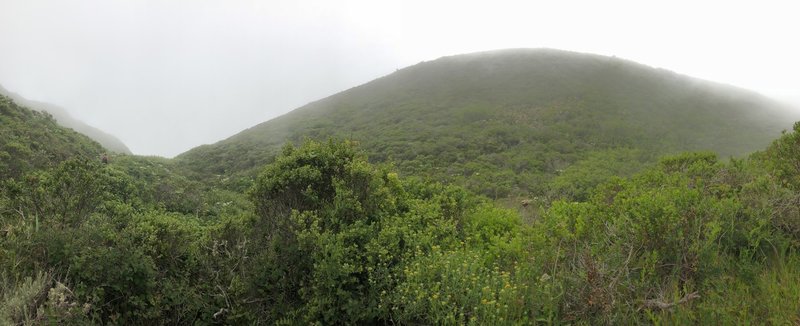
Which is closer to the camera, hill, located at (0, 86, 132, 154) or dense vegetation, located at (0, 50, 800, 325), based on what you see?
dense vegetation, located at (0, 50, 800, 325)

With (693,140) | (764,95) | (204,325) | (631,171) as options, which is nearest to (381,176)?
(204,325)

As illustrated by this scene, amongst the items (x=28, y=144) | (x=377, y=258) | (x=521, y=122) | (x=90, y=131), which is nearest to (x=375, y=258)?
(x=377, y=258)

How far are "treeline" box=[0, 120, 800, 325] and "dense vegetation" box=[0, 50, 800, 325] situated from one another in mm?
18

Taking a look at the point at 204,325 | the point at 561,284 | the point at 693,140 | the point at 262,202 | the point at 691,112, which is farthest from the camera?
the point at 691,112

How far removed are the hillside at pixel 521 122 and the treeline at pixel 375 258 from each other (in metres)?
15.1

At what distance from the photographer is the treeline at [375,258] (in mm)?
3479

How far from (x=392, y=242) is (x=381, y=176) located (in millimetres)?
1400

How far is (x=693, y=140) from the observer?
3262 cm

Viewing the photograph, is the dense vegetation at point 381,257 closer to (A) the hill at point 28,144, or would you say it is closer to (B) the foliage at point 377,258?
(B) the foliage at point 377,258

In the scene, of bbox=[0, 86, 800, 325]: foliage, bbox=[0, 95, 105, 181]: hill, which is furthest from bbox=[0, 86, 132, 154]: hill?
bbox=[0, 86, 800, 325]: foliage

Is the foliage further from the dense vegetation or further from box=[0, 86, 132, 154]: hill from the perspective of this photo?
box=[0, 86, 132, 154]: hill

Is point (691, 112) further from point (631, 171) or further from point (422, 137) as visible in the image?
point (422, 137)

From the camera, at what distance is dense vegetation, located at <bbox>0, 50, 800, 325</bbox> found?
3480 mm

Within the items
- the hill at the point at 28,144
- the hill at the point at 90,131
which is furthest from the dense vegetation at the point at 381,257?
the hill at the point at 90,131
